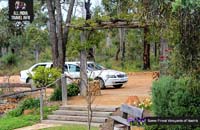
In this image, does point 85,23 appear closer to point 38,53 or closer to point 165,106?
point 165,106

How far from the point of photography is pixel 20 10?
17.7 metres

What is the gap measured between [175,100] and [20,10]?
9.89 meters

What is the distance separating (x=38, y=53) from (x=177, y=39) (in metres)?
41.6

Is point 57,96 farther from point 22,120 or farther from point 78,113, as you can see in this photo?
point 22,120

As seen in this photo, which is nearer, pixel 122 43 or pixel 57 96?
pixel 57 96

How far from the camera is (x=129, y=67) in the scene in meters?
36.7

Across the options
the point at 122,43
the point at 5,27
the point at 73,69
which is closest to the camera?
the point at 73,69

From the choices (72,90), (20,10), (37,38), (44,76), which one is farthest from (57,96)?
(37,38)

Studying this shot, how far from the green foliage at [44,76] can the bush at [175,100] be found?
6631mm

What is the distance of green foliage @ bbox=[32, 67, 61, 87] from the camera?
52.9 ft

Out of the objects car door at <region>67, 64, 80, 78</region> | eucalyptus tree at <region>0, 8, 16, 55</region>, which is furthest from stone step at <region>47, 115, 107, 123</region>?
eucalyptus tree at <region>0, 8, 16, 55</region>

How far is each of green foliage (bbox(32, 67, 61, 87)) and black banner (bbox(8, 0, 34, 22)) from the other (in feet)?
8.46

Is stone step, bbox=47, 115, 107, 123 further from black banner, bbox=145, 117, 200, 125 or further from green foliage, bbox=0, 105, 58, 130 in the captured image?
black banner, bbox=145, 117, 200, 125

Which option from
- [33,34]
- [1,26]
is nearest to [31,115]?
[1,26]
